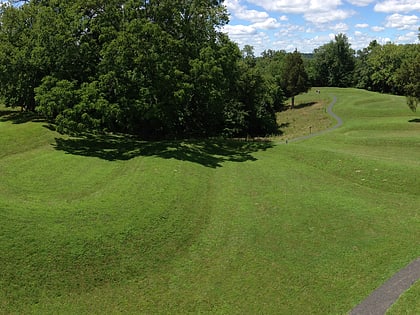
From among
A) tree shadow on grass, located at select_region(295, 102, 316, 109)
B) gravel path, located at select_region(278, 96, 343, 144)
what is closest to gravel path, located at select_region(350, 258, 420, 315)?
gravel path, located at select_region(278, 96, 343, 144)

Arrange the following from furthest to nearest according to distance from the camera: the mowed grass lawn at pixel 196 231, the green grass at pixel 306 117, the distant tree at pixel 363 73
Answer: the distant tree at pixel 363 73, the green grass at pixel 306 117, the mowed grass lawn at pixel 196 231

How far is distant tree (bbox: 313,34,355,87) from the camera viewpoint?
135m

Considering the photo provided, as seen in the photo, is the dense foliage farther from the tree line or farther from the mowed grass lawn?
the mowed grass lawn

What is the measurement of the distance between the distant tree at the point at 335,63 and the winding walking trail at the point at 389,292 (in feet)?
413

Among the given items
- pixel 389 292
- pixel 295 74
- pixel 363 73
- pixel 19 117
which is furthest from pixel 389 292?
pixel 363 73

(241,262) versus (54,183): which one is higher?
(54,183)

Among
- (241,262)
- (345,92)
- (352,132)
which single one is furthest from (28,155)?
(345,92)

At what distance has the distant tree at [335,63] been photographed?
13475 centimetres

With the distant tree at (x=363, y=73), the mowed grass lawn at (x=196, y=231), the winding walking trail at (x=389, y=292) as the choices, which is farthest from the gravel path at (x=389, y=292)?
the distant tree at (x=363, y=73)

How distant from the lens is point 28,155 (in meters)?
30.2

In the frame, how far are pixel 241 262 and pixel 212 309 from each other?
11.1 feet

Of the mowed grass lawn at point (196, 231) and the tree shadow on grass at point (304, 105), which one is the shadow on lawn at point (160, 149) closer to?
the mowed grass lawn at point (196, 231)

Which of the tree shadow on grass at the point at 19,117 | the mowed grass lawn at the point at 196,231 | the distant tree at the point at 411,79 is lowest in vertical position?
the mowed grass lawn at the point at 196,231

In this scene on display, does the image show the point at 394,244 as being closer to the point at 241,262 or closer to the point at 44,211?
the point at 241,262
